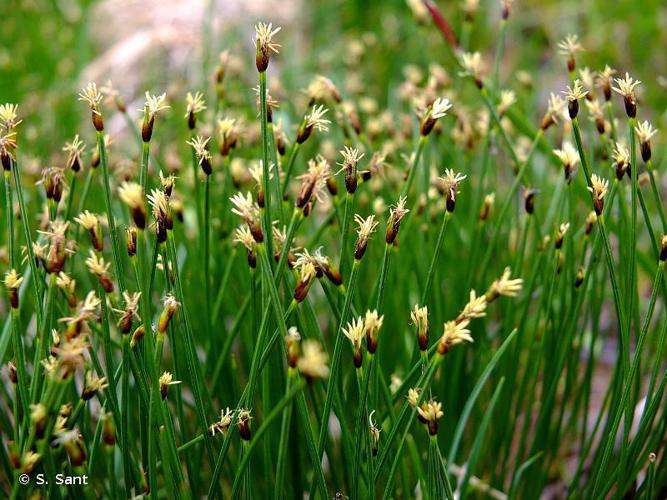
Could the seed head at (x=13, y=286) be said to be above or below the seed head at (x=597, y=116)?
below

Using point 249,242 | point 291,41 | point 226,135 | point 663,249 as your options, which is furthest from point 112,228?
point 291,41

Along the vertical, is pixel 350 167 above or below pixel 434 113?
below

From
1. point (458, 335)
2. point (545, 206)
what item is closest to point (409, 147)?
point (545, 206)

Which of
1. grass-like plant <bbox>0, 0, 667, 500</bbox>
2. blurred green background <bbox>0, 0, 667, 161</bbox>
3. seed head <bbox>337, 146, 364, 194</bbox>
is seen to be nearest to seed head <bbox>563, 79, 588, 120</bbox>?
grass-like plant <bbox>0, 0, 667, 500</bbox>

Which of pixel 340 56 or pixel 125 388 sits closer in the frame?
pixel 125 388

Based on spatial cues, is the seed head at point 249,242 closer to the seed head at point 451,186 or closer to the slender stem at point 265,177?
the slender stem at point 265,177

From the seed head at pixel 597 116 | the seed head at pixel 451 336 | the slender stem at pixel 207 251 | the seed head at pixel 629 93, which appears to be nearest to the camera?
the seed head at pixel 451 336

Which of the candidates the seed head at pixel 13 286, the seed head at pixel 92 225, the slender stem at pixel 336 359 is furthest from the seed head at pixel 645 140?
the seed head at pixel 13 286

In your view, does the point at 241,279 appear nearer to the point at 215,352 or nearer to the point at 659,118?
the point at 215,352

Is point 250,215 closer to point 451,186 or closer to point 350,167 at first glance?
point 350,167

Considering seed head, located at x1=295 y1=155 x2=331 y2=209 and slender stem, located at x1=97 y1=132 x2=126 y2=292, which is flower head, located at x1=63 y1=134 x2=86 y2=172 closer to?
slender stem, located at x1=97 y1=132 x2=126 y2=292

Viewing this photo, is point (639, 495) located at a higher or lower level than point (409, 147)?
lower
